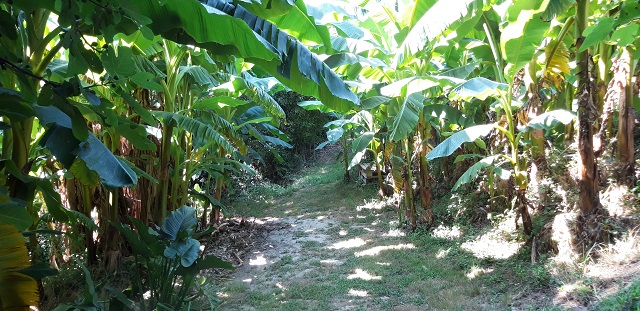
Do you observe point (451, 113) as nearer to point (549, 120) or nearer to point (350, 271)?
point (549, 120)

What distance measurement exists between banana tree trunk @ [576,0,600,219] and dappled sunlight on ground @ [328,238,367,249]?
13.7ft

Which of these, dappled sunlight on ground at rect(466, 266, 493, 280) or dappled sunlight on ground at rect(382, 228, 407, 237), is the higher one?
dappled sunlight on ground at rect(382, 228, 407, 237)

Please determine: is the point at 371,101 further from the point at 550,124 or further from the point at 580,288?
the point at 580,288

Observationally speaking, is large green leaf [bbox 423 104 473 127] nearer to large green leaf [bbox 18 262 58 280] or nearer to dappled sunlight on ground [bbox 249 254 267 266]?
dappled sunlight on ground [bbox 249 254 267 266]

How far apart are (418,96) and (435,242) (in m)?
2.48

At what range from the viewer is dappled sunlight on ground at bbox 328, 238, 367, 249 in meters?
8.25

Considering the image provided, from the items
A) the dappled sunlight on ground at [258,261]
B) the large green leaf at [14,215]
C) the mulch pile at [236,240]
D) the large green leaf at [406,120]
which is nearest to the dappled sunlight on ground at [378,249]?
the dappled sunlight on ground at [258,261]

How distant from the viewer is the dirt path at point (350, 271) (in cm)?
520

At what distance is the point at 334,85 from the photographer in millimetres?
3934

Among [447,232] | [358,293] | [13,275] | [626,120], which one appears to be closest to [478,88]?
[626,120]

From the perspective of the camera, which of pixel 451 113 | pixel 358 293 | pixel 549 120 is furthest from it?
pixel 451 113

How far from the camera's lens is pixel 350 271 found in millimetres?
6602

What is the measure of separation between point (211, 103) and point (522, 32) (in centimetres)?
373

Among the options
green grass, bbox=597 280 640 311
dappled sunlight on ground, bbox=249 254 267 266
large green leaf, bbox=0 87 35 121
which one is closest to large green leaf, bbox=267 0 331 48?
large green leaf, bbox=0 87 35 121
